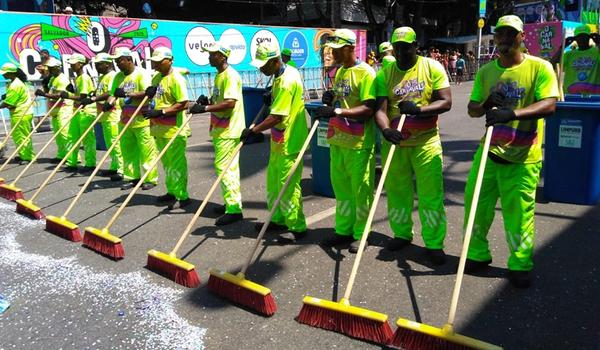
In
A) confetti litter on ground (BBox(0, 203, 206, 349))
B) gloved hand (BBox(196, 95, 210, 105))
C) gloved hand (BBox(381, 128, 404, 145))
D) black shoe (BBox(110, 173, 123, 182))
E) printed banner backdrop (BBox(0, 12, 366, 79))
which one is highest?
printed banner backdrop (BBox(0, 12, 366, 79))

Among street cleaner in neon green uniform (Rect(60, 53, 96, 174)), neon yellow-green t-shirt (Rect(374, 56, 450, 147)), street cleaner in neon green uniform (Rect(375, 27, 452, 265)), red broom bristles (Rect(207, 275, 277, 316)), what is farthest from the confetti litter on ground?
street cleaner in neon green uniform (Rect(60, 53, 96, 174))

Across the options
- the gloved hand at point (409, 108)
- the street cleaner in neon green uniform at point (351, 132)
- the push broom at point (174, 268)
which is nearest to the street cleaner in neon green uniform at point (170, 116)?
the push broom at point (174, 268)

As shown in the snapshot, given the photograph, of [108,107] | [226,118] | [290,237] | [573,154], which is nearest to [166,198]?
[226,118]

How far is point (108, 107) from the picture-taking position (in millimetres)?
7527

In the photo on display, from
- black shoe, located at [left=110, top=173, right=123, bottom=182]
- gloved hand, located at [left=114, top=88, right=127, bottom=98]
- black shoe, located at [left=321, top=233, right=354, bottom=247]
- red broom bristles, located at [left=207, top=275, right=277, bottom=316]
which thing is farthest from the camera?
black shoe, located at [left=110, top=173, right=123, bottom=182]

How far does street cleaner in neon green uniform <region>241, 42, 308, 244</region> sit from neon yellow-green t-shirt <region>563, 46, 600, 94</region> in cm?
528

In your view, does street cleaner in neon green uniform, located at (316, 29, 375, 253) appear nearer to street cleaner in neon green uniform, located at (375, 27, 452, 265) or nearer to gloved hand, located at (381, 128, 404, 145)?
street cleaner in neon green uniform, located at (375, 27, 452, 265)

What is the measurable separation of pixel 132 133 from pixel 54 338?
4.05 metres

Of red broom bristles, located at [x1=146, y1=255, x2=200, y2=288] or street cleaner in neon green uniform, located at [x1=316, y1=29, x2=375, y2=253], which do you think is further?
street cleaner in neon green uniform, located at [x1=316, y1=29, x2=375, y2=253]

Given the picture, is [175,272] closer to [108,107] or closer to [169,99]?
[169,99]

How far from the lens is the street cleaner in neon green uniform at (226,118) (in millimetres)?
5297

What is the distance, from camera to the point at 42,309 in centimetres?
379

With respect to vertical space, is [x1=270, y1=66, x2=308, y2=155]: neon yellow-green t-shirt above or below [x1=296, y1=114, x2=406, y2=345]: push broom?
Answer: above

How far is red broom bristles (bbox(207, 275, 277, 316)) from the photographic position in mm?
3510
